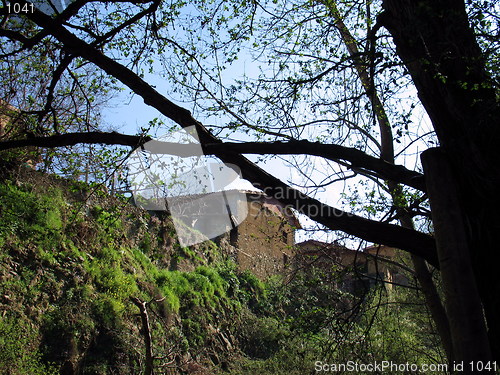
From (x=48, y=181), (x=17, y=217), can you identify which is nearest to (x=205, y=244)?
(x=48, y=181)

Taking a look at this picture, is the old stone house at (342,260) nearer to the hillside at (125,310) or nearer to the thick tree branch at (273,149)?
the hillside at (125,310)

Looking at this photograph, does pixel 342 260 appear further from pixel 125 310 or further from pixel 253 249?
pixel 253 249

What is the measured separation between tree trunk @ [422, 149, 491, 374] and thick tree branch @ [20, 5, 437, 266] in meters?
0.41

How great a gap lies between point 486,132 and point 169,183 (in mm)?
2991

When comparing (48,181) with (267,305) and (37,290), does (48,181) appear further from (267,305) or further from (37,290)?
(267,305)

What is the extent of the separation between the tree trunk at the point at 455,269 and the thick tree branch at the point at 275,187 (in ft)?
1.35

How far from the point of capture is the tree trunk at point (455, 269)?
3.02 metres

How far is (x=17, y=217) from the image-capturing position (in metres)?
8.98

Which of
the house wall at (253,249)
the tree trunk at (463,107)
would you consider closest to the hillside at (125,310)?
the tree trunk at (463,107)

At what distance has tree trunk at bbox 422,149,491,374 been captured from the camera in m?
3.02

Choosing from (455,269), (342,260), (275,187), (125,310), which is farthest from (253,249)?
(455,269)

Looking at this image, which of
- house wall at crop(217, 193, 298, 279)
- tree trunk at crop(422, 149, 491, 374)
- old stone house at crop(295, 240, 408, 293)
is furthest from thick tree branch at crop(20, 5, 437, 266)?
house wall at crop(217, 193, 298, 279)

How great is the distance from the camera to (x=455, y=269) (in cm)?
322

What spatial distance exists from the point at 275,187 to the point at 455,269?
1610 mm
